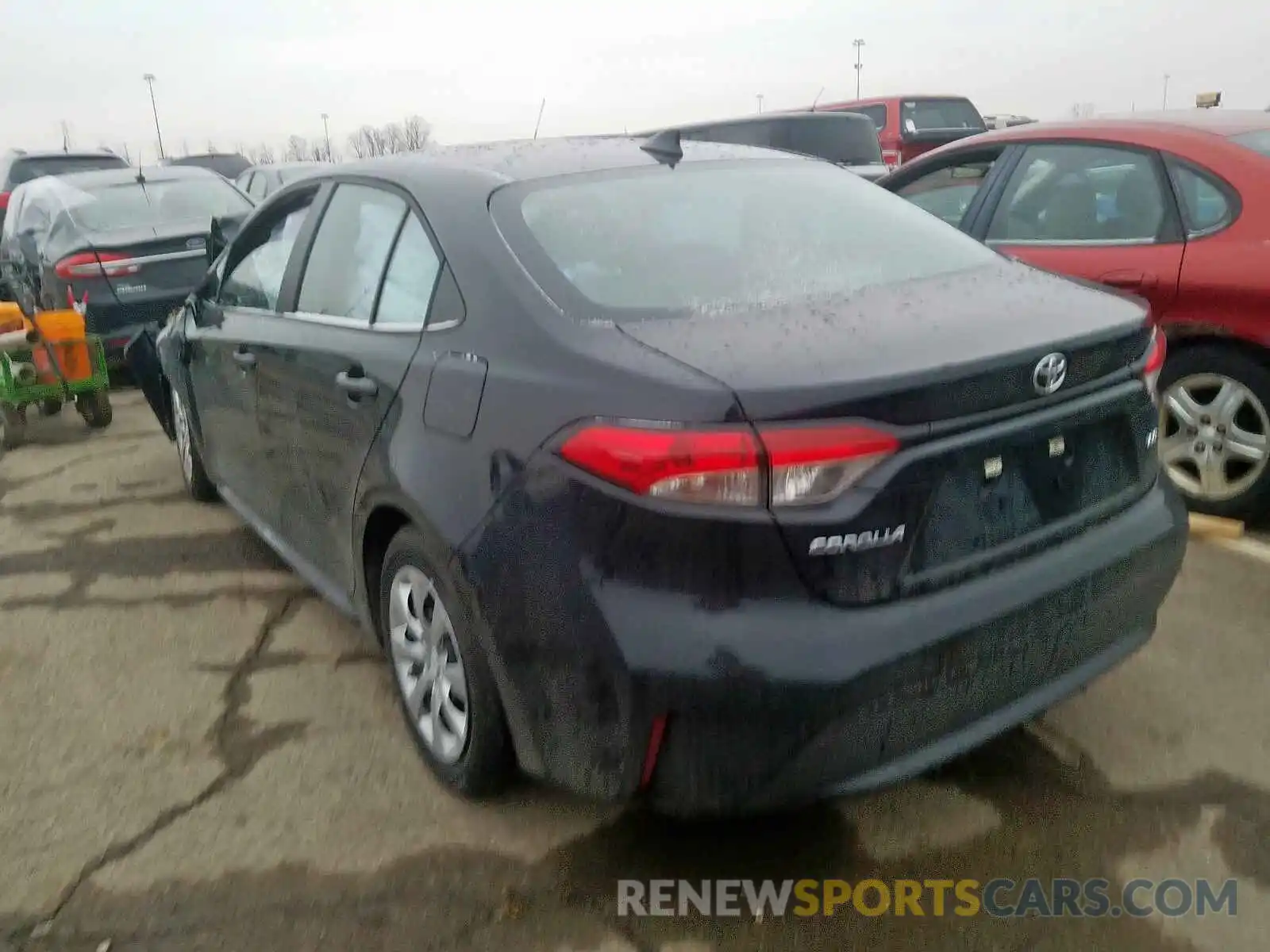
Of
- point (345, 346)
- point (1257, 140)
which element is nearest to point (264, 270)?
point (345, 346)

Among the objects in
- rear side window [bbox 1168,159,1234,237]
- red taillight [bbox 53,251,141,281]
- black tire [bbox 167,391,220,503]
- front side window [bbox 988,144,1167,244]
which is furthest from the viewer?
red taillight [bbox 53,251,141,281]

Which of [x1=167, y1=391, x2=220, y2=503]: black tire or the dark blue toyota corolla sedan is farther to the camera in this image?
[x1=167, y1=391, x2=220, y2=503]: black tire

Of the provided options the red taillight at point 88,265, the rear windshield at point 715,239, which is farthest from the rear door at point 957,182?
the red taillight at point 88,265

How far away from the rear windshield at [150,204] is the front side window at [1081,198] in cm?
614

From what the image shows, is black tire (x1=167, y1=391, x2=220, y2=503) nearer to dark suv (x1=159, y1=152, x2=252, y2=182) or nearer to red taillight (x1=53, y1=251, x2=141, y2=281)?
red taillight (x1=53, y1=251, x2=141, y2=281)

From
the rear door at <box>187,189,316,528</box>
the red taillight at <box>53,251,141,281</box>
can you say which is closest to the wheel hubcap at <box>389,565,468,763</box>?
the rear door at <box>187,189,316,528</box>

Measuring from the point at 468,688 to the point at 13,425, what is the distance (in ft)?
18.3

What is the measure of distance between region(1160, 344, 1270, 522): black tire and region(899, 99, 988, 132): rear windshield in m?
12.0

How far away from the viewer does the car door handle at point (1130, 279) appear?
13.9 ft

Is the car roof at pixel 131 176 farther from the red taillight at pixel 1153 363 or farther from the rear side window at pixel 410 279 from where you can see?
the red taillight at pixel 1153 363

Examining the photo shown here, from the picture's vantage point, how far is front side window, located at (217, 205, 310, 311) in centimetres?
366

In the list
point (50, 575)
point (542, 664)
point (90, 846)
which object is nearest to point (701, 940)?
point (542, 664)

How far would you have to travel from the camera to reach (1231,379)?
4082 mm

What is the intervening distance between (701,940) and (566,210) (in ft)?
5.72
